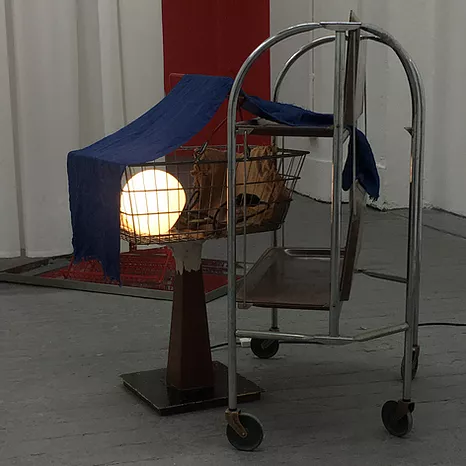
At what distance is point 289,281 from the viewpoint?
1.64 m

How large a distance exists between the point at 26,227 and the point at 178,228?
4.96ft

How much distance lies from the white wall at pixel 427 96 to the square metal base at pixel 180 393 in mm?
2275

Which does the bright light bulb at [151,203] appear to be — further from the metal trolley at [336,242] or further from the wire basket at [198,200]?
the metal trolley at [336,242]

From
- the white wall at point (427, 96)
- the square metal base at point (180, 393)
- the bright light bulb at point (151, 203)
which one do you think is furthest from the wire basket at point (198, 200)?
the white wall at point (427, 96)

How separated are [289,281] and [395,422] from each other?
345 mm

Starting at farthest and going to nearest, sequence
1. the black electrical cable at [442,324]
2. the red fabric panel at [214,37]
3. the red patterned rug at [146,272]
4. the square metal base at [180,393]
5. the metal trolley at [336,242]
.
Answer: the red fabric panel at [214,37] → the red patterned rug at [146,272] → the black electrical cable at [442,324] → the square metal base at [180,393] → the metal trolley at [336,242]

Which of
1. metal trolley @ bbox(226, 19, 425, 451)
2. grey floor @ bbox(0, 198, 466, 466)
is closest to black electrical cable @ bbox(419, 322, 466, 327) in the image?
grey floor @ bbox(0, 198, 466, 466)

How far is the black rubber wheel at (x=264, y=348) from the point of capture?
1.97 m

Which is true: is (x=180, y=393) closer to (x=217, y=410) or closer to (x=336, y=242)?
(x=217, y=410)

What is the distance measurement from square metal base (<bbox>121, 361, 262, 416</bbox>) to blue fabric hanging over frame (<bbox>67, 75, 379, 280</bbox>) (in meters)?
0.32

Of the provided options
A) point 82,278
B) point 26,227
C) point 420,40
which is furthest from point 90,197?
point 420,40

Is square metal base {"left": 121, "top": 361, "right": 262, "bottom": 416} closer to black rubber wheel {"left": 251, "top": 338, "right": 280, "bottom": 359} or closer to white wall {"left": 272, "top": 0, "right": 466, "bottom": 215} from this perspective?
black rubber wheel {"left": 251, "top": 338, "right": 280, "bottom": 359}

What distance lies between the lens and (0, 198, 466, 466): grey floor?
148 centimetres

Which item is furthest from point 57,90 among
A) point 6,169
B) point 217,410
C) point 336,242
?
point 336,242
